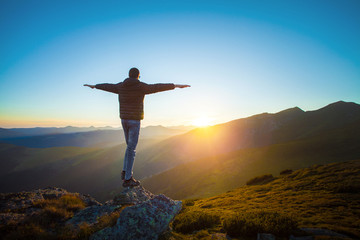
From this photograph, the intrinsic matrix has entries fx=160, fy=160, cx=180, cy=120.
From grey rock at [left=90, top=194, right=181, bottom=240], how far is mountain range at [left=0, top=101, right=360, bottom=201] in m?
41.3

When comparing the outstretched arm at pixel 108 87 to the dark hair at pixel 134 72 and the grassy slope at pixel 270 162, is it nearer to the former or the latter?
the dark hair at pixel 134 72

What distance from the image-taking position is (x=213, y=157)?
79938 millimetres

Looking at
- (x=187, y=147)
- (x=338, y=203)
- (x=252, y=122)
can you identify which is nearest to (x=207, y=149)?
(x=187, y=147)

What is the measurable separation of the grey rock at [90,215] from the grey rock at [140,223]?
4.79 feet

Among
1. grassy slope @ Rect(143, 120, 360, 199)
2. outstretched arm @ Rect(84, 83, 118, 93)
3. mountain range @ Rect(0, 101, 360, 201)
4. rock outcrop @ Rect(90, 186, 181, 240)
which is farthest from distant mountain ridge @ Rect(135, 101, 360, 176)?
outstretched arm @ Rect(84, 83, 118, 93)

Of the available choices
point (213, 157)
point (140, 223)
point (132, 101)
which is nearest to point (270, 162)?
point (213, 157)

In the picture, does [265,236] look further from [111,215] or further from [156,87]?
[156,87]

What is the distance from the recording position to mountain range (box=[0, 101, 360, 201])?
1949 inches

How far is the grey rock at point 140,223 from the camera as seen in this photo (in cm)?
388

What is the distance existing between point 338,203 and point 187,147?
112359 mm

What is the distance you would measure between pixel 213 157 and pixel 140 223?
261ft

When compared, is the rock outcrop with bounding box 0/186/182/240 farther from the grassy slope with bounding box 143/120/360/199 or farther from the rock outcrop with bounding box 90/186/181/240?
the grassy slope with bounding box 143/120/360/199

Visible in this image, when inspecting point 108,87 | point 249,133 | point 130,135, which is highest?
point 108,87

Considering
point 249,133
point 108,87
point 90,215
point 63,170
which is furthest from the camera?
point 63,170
